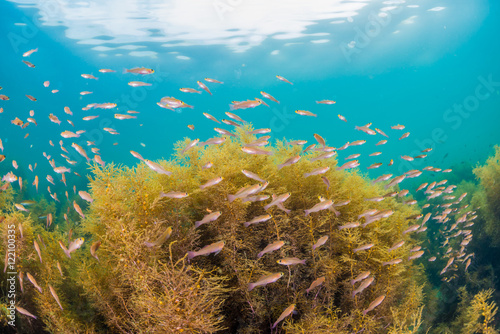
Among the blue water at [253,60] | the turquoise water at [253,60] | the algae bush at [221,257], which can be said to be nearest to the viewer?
the algae bush at [221,257]

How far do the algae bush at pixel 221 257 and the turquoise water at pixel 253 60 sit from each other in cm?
846

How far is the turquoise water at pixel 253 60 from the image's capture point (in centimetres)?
2541

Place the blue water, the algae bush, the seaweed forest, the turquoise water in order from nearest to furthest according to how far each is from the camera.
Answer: the seaweed forest < the algae bush < the turquoise water < the blue water

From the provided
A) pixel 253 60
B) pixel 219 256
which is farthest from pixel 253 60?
pixel 219 256

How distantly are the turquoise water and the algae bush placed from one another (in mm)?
8463

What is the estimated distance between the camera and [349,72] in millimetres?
68000

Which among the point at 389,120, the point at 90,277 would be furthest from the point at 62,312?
the point at 389,120

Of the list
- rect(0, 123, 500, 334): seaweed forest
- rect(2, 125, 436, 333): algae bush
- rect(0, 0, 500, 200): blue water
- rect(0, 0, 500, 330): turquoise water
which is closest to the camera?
rect(0, 123, 500, 334): seaweed forest

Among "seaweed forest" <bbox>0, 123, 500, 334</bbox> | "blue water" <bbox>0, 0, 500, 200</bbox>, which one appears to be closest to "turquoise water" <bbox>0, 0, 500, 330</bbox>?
"blue water" <bbox>0, 0, 500, 200</bbox>

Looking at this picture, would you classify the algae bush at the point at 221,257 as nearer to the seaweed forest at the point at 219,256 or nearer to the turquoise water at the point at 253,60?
the seaweed forest at the point at 219,256

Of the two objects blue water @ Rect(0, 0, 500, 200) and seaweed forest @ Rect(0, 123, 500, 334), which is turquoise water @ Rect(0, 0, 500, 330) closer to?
blue water @ Rect(0, 0, 500, 200)

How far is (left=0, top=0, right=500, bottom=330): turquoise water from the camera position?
1000 inches

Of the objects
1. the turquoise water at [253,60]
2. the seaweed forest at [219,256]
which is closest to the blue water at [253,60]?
the turquoise water at [253,60]

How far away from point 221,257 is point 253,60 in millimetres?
47328
